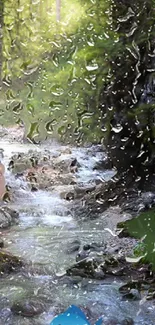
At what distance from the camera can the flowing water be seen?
94 centimetres

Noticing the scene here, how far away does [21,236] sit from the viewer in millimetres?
1251

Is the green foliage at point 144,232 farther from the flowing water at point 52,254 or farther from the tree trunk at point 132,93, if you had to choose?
the tree trunk at point 132,93

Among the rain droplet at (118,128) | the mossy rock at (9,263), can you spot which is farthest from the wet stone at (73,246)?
the rain droplet at (118,128)

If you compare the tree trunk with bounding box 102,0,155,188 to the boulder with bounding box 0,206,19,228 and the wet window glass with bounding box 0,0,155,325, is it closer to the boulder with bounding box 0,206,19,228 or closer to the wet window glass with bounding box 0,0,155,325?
the wet window glass with bounding box 0,0,155,325

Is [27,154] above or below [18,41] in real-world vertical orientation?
below

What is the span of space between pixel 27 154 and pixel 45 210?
209mm

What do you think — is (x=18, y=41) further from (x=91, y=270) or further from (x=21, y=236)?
(x=91, y=270)

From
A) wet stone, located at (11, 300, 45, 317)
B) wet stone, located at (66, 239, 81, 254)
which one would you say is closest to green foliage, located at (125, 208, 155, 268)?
wet stone, located at (66, 239, 81, 254)

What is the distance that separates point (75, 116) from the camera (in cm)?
144

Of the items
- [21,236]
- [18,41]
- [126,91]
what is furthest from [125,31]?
[21,236]

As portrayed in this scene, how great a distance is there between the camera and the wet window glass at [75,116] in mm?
1359

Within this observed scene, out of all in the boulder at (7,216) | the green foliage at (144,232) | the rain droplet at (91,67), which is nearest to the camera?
the green foliage at (144,232)

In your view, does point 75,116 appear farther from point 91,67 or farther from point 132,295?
point 132,295

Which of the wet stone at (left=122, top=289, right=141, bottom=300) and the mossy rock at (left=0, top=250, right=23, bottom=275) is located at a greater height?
the mossy rock at (left=0, top=250, right=23, bottom=275)
